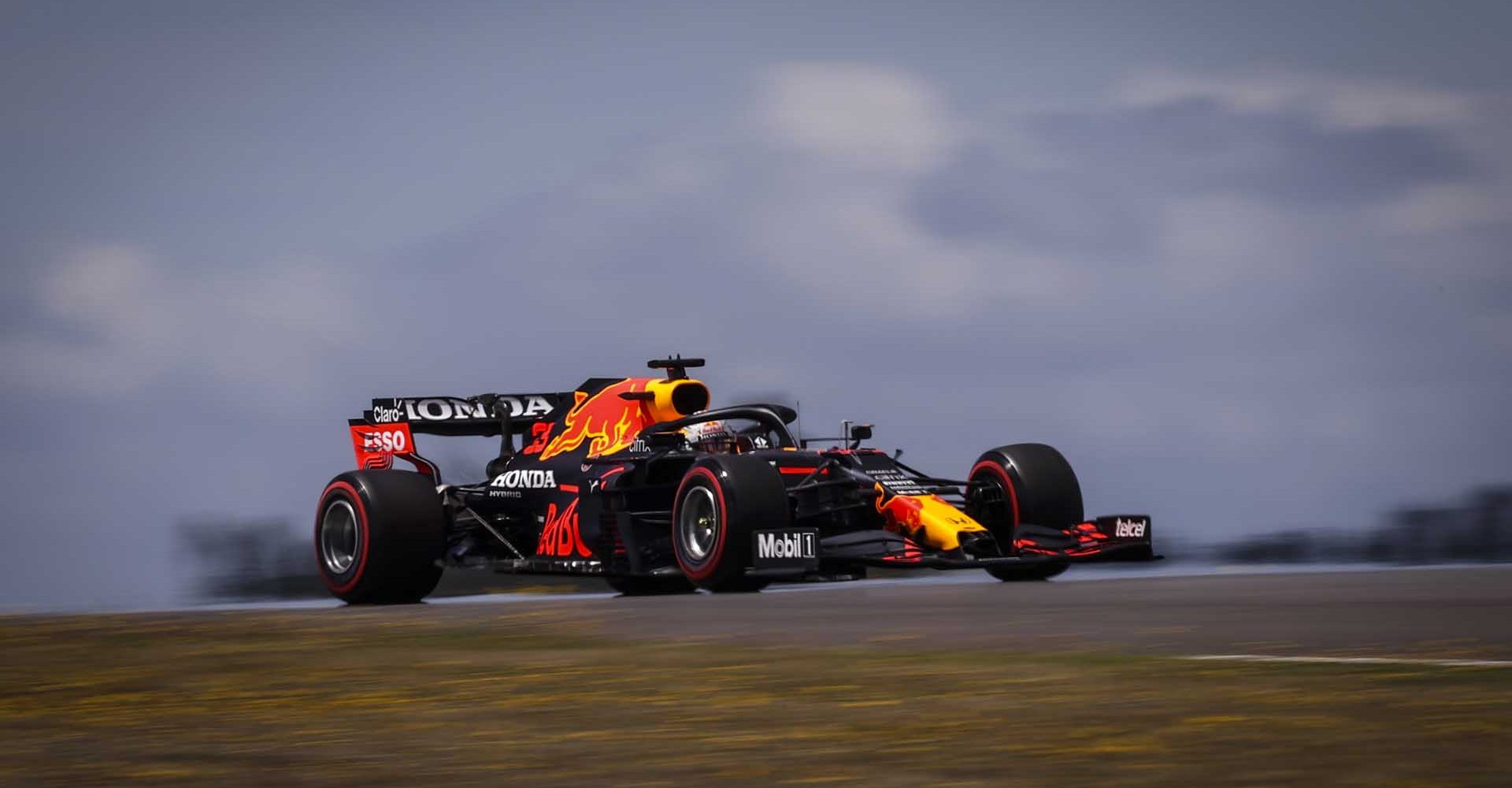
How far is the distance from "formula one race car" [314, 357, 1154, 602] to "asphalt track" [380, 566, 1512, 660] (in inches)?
14.4

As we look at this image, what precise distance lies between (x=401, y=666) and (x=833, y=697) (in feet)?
9.24

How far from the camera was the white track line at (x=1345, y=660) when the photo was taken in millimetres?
7867

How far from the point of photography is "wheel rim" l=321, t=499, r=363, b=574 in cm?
1761

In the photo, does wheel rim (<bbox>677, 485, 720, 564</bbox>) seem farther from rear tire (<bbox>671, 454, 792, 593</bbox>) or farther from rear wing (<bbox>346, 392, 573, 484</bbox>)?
rear wing (<bbox>346, 392, 573, 484</bbox>)

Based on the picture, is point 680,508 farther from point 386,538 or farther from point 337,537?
point 337,537

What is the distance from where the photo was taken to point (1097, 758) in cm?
575

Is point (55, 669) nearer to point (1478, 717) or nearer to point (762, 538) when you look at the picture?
point (762, 538)

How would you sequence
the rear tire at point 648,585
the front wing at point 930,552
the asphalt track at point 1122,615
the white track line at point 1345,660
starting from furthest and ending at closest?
the rear tire at point 648,585 < the front wing at point 930,552 < the asphalt track at point 1122,615 < the white track line at point 1345,660

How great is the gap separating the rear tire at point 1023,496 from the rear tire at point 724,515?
7.59 feet

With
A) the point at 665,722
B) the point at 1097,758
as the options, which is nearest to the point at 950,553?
the point at 665,722

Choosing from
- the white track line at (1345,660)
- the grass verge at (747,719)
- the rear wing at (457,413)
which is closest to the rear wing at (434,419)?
the rear wing at (457,413)

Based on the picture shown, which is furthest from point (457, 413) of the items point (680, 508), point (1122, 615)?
point (1122, 615)

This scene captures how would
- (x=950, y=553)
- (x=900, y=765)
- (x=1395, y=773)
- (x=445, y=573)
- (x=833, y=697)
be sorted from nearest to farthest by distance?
(x=1395, y=773), (x=900, y=765), (x=833, y=697), (x=950, y=553), (x=445, y=573)

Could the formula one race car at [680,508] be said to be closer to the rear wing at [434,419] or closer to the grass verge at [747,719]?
the rear wing at [434,419]
